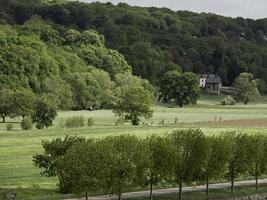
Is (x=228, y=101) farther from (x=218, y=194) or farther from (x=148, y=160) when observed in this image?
(x=148, y=160)

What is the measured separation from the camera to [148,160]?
132 ft

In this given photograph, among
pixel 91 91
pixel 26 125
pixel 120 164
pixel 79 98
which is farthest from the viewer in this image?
pixel 91 91

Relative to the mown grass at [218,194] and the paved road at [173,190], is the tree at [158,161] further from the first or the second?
the paved road at [173,190]

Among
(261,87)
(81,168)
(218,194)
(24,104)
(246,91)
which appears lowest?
(218,194)

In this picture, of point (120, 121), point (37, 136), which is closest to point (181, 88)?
point (120, 121)

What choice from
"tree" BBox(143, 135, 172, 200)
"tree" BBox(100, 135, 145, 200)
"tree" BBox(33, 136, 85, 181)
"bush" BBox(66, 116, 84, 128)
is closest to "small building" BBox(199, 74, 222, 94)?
"bush" BBox(66, 116, 84, 128)

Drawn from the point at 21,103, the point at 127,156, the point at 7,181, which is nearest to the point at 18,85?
the point at 21,103

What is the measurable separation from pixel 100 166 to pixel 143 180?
14.5ft

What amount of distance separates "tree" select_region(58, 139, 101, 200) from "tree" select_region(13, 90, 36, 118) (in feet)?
182

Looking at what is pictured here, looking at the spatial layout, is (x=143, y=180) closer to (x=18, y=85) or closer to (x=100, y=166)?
(x=100, y=166)

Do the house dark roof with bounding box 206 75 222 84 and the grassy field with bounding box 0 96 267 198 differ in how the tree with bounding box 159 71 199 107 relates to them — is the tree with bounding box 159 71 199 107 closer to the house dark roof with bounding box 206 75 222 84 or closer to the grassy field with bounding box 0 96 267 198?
the grassy field with bounding box 0 96 267 198

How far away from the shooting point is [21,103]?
94.5m

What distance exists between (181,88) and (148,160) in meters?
105

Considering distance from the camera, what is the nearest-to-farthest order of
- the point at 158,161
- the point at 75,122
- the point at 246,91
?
1. the point at 158,161
2. the point at 75,122
3. the point at 246,91
